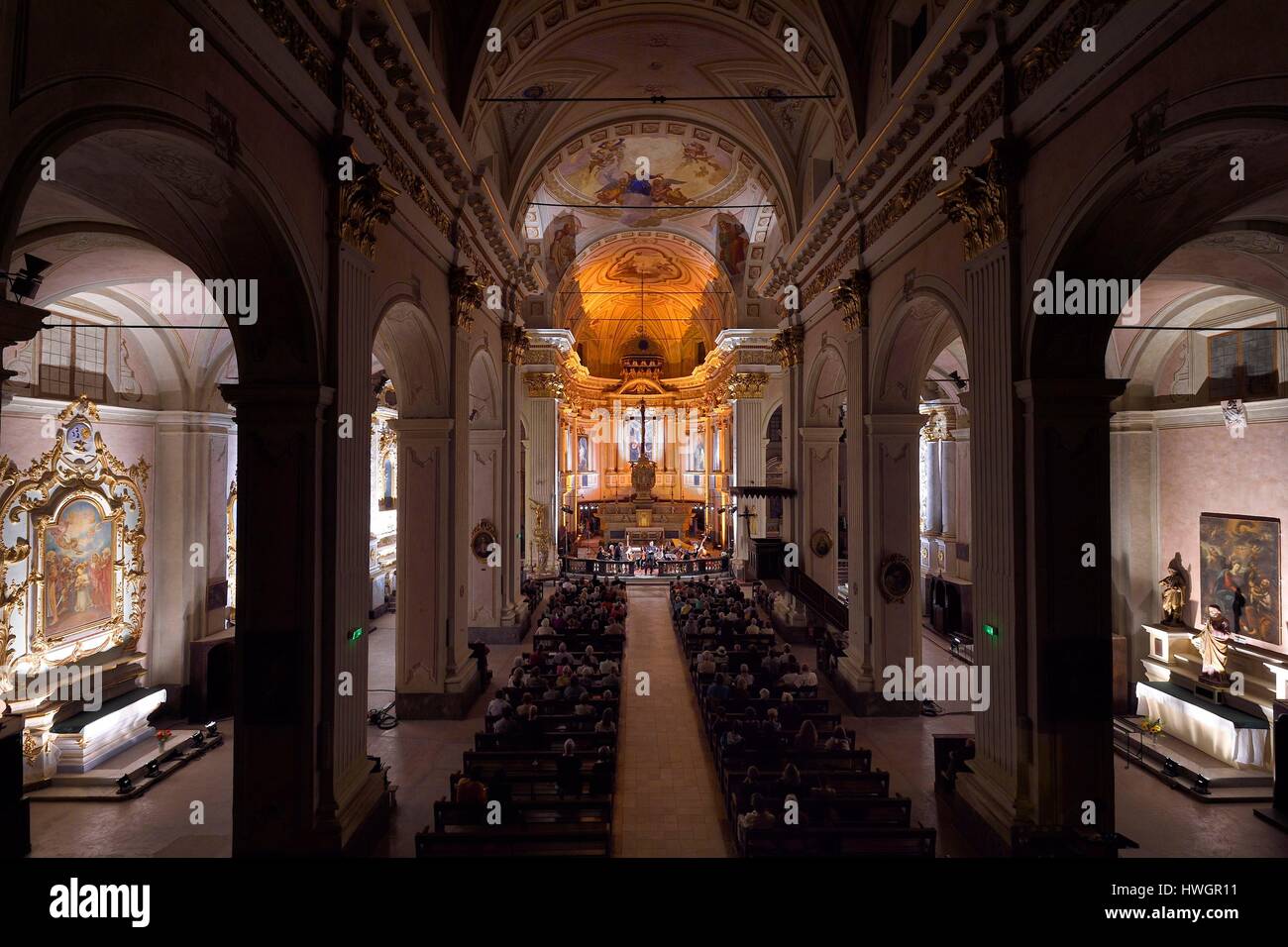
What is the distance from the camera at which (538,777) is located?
Result: 6.78 metres

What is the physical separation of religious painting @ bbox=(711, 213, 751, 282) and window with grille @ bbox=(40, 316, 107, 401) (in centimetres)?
1751

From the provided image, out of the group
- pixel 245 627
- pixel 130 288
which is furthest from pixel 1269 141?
pixel 130 288

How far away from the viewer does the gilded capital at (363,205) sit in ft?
20.4

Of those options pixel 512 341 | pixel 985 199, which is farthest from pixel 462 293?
pixel 985 199

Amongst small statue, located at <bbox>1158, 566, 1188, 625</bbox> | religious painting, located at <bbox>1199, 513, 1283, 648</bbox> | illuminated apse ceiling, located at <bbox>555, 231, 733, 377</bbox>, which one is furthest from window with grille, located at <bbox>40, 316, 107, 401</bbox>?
religious painting, located at <bbox>1199, 513, 1283, 648</bbox>

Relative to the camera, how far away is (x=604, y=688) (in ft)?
32.2

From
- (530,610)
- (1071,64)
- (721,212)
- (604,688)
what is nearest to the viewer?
(1071,64)

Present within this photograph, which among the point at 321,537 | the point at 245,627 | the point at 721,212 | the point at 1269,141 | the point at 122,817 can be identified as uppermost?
the point at 721,212

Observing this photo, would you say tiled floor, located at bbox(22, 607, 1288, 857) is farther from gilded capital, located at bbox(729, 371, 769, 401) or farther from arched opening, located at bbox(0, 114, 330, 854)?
gilded capital, located at bbox(729, 371, 769, 401)

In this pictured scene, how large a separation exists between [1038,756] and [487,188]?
36.8 ft

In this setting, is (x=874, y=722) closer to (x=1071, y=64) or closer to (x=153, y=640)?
(x=1071, y=64)

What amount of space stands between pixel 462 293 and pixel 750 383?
14.3m

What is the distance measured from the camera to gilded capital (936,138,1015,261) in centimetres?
602

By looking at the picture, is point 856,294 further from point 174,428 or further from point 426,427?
point 174,428
